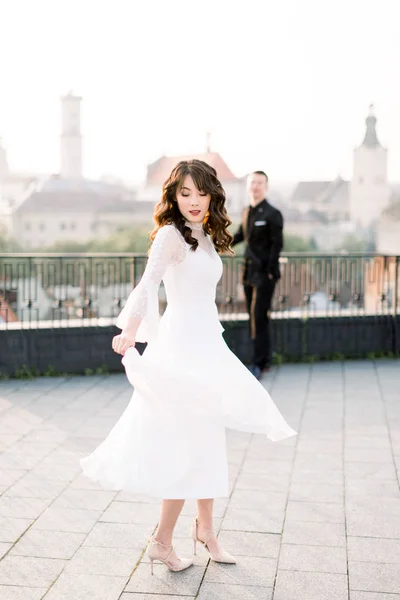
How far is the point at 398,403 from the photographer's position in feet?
21.7

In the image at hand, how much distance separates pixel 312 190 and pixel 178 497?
122986mm

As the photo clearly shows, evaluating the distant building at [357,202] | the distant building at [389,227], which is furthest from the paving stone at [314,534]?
the distant building at [357,202]

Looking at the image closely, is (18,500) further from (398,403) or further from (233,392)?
(398,403)

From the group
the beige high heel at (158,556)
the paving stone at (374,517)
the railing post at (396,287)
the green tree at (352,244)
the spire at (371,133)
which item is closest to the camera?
the beige high heel at (158,556)

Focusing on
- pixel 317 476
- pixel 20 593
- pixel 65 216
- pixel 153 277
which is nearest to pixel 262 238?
pixel 317 476

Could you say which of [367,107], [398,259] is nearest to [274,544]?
[398,259]

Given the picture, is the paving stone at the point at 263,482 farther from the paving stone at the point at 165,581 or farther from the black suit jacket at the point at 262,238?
the black suit jacket at the point at 262,238

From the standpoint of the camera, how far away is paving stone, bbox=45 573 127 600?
9.89ft

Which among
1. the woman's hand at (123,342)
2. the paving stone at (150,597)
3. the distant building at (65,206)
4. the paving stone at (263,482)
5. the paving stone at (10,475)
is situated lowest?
the paving stone at (263,482)

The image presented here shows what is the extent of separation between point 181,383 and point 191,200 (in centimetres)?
72

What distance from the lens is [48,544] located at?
3555mm

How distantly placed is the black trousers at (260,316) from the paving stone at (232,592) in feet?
14.5

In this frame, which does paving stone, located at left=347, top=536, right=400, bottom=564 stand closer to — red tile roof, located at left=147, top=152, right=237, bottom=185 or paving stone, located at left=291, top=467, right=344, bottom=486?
paving stone, located at left=291, top=467, right=344, bottom=486

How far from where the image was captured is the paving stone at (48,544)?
3.45m
